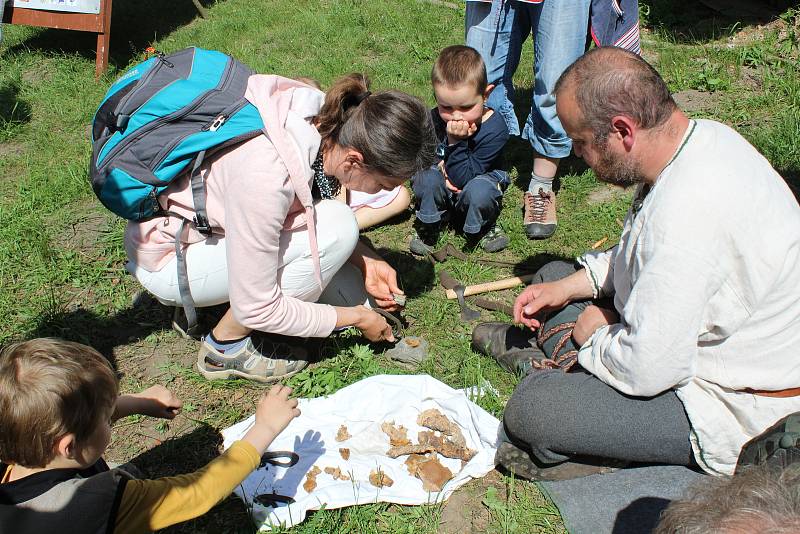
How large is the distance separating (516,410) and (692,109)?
3.56 metres

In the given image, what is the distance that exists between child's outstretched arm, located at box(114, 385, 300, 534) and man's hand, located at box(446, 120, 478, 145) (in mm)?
2255

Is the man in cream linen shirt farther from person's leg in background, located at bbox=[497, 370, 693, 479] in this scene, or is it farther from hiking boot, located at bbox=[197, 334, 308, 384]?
hiking boot, located at bbox=[197, 334, 308, 384]

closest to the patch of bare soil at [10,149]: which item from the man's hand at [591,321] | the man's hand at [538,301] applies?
the man's hand at [538,301]

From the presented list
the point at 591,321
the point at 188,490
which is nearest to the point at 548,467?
the point at 591,321

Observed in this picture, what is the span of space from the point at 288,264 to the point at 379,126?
2.48ft

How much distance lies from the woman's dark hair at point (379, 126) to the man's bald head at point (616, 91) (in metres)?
0.65

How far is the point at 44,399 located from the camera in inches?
74.3

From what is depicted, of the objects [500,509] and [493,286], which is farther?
[493,286]

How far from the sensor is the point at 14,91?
600 cm

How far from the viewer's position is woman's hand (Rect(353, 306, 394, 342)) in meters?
3.12

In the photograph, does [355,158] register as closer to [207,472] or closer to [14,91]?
[207,472]

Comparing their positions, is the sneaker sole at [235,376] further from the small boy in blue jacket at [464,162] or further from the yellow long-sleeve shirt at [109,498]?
the small boy in blue jacket at [464,162]

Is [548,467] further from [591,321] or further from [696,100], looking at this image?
[696,100]

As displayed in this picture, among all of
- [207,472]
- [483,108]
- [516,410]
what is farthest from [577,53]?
[207,472]
